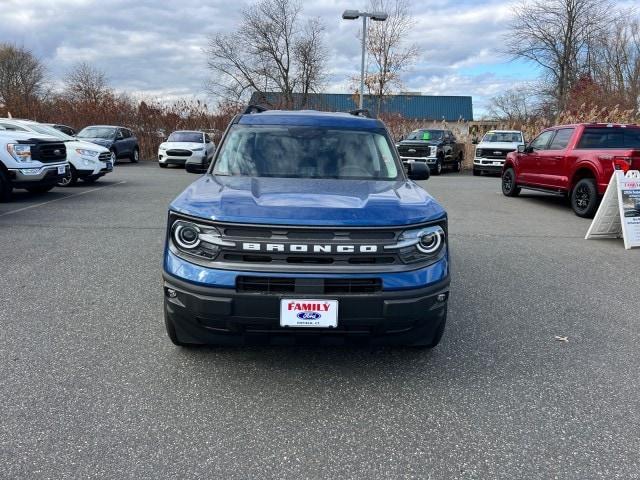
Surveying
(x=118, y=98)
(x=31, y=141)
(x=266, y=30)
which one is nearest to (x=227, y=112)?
(x=118, y=98)

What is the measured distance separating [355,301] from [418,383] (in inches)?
34.1

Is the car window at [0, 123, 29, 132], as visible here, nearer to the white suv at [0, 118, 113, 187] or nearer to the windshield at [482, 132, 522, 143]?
the white suv at [0, 118, 113, 187]

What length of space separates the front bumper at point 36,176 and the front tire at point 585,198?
443 inches

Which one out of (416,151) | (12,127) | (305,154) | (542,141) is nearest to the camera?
(305,154)

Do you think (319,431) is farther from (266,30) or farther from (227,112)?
(266,30)

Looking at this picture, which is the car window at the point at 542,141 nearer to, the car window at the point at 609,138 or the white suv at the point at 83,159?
the car window at the point at 609,138

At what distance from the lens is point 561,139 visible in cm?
1096

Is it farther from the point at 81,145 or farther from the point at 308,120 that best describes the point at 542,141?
the point at 81,145

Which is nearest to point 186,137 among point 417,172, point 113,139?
point 113,139

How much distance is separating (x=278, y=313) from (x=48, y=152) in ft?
32.7

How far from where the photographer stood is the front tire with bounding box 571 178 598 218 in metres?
9.71

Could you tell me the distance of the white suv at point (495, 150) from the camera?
2056cm

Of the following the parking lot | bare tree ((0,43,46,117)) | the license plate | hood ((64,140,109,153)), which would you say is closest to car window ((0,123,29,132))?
hood ((64,140,109,153))

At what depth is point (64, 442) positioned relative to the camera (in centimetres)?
254
